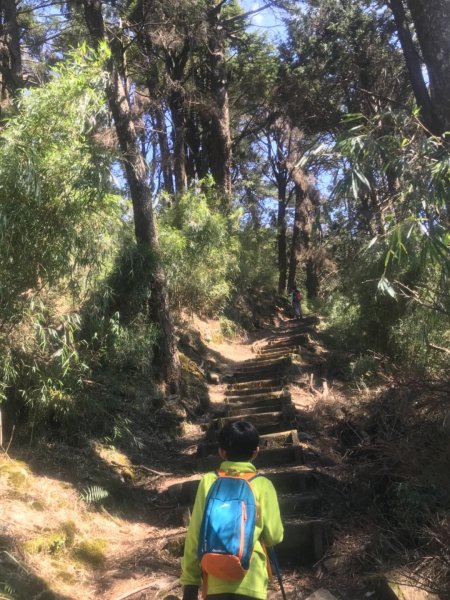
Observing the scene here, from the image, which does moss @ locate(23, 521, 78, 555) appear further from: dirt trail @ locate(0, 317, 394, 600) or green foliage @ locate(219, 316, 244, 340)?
green foliage @ locate(219, 316, 244, 340)

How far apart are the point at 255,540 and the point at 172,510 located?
3706 millimetres

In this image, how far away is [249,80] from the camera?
19031 millimetres

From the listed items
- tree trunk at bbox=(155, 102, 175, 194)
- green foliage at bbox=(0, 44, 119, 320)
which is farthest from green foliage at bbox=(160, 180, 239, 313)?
tree trunk at bbox=(155, 102, 175, 194)

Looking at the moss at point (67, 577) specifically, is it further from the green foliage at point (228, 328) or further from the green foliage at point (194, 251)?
the green foliage at point (228, 328)

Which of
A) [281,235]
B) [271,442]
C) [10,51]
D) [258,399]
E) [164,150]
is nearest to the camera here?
[271,442]

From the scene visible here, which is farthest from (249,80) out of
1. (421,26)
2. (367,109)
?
(421,26)

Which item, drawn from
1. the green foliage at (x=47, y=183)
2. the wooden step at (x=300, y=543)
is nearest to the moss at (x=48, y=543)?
the wooden step at (x=300, y=543)

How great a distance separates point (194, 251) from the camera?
1166 centimetres

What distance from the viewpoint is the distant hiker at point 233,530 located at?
217 centimetres

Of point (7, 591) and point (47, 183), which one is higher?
point (47, 183)

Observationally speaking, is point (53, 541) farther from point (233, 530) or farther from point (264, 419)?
point (264, 419)

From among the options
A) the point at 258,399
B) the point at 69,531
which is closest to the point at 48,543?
the point at 69,531

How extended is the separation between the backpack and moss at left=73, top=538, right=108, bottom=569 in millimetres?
2663

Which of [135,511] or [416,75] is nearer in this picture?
[135,511]
